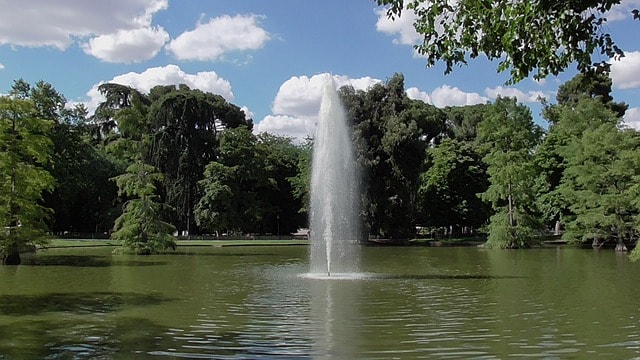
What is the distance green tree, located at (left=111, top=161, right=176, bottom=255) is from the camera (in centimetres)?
3366

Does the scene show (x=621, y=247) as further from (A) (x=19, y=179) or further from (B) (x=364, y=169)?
(A) (x=19, y=179)

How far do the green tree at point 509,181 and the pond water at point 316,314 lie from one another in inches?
765

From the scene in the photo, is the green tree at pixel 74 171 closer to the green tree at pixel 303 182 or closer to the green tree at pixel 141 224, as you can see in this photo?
the green tree at pixel 141 224

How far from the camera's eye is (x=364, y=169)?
167 ft

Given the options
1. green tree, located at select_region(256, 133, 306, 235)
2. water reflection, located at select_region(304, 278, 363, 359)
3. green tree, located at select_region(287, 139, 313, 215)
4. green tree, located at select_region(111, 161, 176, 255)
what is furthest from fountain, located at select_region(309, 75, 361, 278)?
green tree, located at select_region(256, 133, 306, 235)

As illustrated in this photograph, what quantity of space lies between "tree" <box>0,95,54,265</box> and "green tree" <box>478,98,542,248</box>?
29059 millimetres

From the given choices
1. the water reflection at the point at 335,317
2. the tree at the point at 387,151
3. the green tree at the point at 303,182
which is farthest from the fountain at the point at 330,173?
the green tree at the point at 303,182

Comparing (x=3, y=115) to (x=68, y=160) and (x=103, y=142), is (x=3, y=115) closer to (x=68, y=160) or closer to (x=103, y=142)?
(x=68, y=160)

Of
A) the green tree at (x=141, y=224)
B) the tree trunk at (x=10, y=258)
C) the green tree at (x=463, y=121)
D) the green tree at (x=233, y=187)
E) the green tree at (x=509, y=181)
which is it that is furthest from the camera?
the green tree at (x=463, y=121)

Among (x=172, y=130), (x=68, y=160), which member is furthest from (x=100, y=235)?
(x=172, y=130)

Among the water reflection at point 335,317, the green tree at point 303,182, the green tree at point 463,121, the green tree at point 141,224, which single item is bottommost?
the water reflection at point 335,317

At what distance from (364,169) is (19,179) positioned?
2978 cm

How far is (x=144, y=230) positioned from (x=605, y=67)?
3104 cm

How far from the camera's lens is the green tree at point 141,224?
33.7 m
